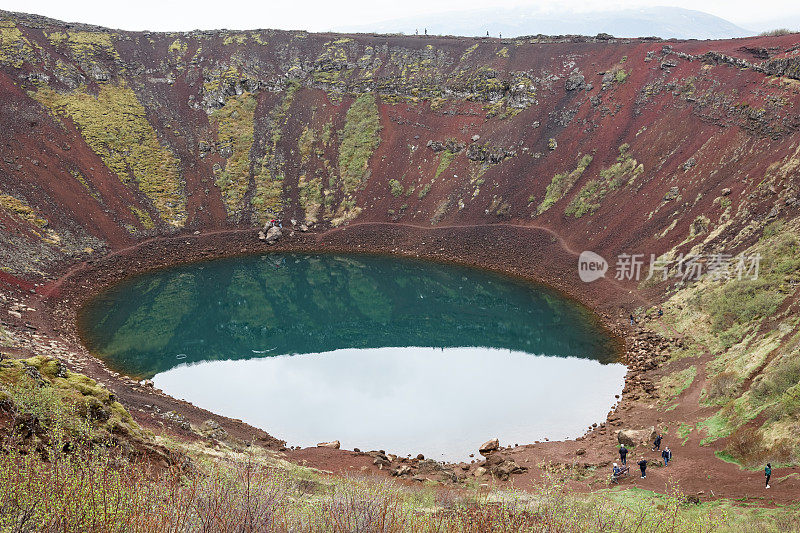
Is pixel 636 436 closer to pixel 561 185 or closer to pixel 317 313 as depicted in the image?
pixel 317 313

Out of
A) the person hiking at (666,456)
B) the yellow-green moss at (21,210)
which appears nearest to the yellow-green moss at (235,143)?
the yellow-green moss at (21,210)

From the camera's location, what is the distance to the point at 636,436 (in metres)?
29.1

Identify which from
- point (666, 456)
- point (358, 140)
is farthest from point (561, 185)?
A: point (666, 456)

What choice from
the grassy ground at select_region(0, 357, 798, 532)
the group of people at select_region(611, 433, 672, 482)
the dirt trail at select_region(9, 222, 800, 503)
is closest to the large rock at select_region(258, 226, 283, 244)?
the dirt trail at select_region(9, 222, 800, 503)

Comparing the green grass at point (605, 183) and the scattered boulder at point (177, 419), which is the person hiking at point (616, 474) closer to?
the scattered boulder at point (177, 419)

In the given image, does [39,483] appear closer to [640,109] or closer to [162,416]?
[162,416]

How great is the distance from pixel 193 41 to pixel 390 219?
155ft

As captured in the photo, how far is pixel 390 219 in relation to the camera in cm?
7119

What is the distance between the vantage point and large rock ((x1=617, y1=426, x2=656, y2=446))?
2877 centimetres

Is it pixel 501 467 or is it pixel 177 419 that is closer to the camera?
pixel 501 467

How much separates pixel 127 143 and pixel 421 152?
3843 cm

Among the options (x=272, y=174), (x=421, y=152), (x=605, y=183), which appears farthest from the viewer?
(x=272, y=174)

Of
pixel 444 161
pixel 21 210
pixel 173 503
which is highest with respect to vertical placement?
pixel 444 161

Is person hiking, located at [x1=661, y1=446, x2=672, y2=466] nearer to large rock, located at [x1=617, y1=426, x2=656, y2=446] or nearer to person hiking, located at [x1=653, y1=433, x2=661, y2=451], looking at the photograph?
person hiking, located at [x1=653, y1=433, x2=661, y2=451]
